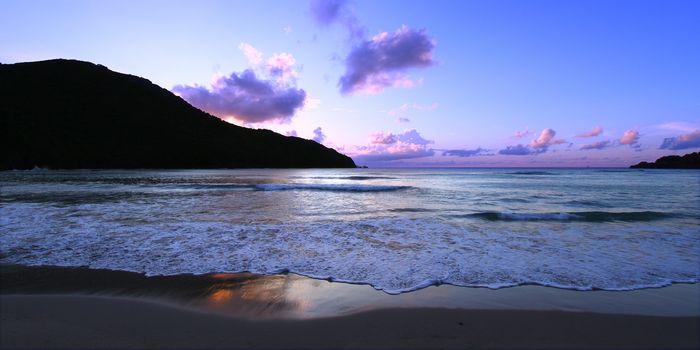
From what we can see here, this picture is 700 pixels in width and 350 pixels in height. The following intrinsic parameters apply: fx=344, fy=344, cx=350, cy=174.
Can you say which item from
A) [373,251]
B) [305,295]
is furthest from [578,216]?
[305,295]

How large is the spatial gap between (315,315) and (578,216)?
12988 millimetres

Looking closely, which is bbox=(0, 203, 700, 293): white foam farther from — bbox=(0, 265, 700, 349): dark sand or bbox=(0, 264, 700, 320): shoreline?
bbox=(0, 265, 700, 349): dark sand

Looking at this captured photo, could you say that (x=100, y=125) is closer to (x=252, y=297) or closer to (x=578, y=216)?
(x=252, y=297)

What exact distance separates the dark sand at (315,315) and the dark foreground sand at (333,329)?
0.04 feet

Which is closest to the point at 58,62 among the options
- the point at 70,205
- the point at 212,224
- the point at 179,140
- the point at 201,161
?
the point at 179,140

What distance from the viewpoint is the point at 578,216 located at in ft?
43.8

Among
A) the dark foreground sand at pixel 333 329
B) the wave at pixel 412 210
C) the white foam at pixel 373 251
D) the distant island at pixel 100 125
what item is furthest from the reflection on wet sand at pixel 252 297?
the distant island at pixel 100 125

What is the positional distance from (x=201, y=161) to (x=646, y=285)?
4876 inches

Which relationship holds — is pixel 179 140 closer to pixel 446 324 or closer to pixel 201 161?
pixel 201 161

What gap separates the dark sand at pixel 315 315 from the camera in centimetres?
361

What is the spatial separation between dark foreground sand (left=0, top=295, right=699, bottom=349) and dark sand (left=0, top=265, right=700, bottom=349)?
0.01 metres

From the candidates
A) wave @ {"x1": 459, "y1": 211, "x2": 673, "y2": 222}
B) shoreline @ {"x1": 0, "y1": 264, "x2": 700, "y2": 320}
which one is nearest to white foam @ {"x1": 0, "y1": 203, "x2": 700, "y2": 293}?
shoreline @ {"x1": 0, "y1": 264, "x2": 700, "y2": 320}

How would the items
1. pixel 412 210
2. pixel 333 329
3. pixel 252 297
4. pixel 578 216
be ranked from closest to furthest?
pixel 333 329, pixel 252 297, pixel 578 216, pixel 412 210

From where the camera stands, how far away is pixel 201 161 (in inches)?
4582
